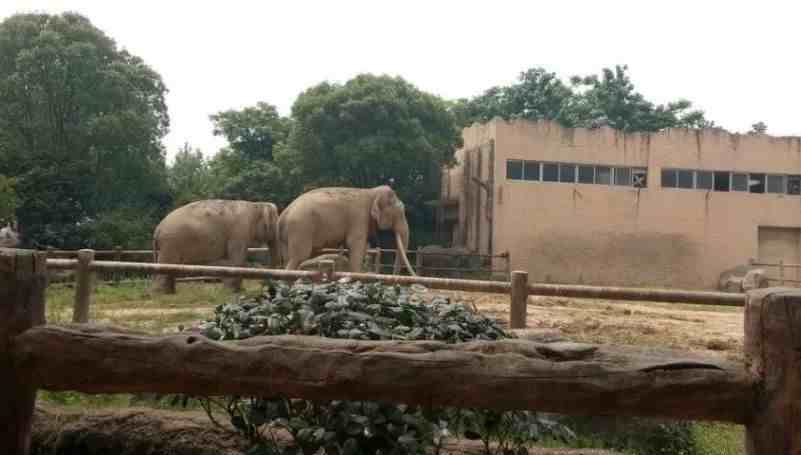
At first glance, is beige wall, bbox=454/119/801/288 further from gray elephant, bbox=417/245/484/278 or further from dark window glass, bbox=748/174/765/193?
gray elephant, bbox=417/245/484/278

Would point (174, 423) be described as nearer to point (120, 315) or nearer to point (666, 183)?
point (120, 315)

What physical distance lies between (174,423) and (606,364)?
92.0 inches

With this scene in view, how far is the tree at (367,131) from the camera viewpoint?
81.4 feet

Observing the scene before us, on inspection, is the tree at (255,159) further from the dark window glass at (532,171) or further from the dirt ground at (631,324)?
the dirt ground at (631,324)

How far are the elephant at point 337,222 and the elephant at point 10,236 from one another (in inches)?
338

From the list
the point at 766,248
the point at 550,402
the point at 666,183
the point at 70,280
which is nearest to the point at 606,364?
the point at 550,402

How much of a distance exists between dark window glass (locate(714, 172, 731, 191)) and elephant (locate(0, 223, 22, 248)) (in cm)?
2108

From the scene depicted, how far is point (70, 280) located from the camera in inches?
583

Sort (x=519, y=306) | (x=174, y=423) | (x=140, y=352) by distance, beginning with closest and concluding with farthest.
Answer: (x=140, y=352)
(x=174, y=423)
(x=519, y=306)

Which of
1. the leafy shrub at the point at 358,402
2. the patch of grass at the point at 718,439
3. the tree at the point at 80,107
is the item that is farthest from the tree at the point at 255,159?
the leafy shrub at the point at 358,402

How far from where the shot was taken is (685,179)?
26.3 meters

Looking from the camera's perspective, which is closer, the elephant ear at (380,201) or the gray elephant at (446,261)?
the elephant ear at (380,201)

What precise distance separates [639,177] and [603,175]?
4.03 feet

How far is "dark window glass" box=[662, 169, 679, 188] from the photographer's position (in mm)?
26250
